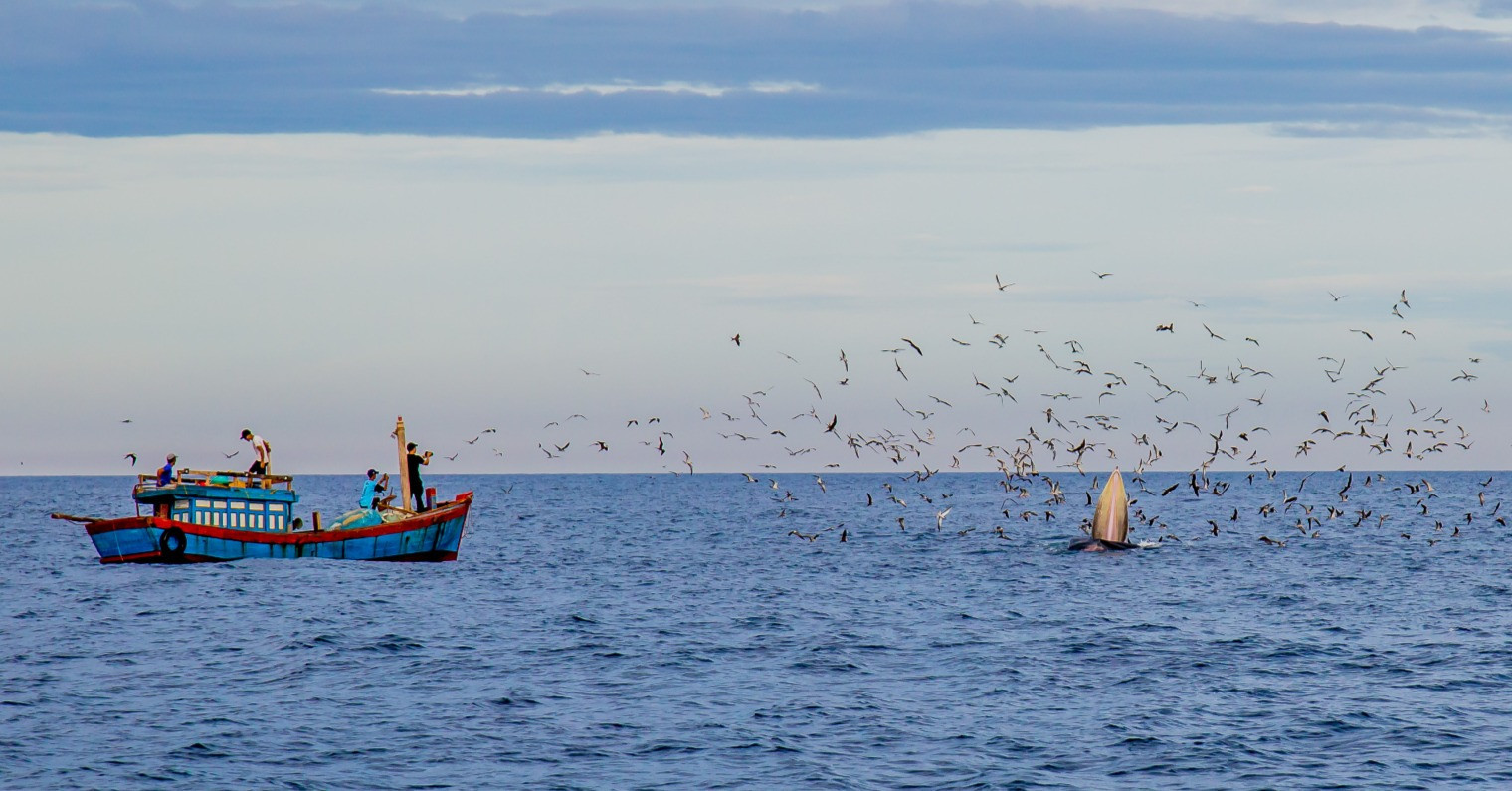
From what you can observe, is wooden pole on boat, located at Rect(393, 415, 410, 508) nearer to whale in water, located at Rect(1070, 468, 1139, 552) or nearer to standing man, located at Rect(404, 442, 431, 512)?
standing man, located at Rect(404, 442, 431, 512)

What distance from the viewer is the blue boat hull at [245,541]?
51844 millimetres

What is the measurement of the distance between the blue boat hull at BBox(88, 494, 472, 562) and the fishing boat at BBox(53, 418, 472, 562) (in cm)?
3

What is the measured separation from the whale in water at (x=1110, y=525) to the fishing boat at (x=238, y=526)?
98.6 feet

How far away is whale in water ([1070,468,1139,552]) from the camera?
69.3m

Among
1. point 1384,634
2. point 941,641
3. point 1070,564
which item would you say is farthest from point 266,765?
point 1070,564

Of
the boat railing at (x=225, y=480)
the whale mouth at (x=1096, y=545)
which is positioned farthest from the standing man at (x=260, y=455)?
the whale mouth at (x=1096, y=545)

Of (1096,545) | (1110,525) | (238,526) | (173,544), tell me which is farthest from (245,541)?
(1110,525)

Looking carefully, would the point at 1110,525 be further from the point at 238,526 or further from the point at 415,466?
the point at 238,526

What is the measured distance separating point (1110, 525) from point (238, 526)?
38380 millimetres

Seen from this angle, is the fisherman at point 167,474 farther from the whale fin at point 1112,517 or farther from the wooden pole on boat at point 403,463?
the whale fin at point 1112,517

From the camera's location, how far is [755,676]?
3083 cm

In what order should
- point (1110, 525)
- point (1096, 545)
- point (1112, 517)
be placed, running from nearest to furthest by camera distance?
point (1096, 545), point (1110, 525), point (1112, 517)

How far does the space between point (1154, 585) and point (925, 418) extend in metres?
17.0

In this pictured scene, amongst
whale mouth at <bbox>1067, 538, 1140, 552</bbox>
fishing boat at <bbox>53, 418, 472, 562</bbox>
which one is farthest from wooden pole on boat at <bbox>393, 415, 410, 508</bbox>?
whale mouth at <bbox>1067, 538, 1140, 552</bbox>
